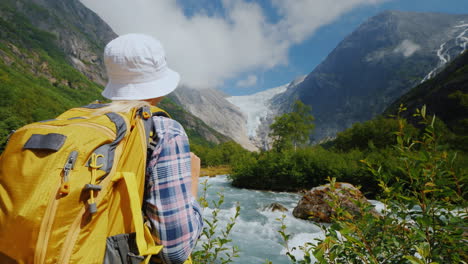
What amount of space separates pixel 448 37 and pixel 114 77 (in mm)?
206497

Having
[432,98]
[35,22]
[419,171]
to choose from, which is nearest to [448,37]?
[432,98]

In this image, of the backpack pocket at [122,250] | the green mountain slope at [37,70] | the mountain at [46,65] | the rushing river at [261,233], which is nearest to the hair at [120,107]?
the backpack pocket at [122,250]

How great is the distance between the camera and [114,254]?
1.09m

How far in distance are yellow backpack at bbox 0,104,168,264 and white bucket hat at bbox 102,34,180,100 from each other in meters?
0.37

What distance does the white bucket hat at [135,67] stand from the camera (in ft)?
4.91

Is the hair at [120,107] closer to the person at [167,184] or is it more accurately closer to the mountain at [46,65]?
the person at [167,184]

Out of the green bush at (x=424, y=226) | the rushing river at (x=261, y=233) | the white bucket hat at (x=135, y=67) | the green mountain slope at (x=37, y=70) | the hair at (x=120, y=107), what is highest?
the green mountain slope at (x=37, y=70)

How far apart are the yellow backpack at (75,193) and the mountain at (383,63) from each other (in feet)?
539

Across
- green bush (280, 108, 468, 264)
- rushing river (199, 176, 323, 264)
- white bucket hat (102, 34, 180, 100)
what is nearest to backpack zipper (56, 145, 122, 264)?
white bucket hat (102, 34, 180, 100)

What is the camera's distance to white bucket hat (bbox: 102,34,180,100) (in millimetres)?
1495

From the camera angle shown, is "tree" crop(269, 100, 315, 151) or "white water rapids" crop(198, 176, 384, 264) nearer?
"white water rapids" crop(198, 176, 384, 264)

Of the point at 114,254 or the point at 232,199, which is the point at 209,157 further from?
the point at 114,254

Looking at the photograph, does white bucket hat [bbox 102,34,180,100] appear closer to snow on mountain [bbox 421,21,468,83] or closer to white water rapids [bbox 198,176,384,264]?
white water rapids [bbox 198,176,384,264]

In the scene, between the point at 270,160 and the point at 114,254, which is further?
the point at 270,160
